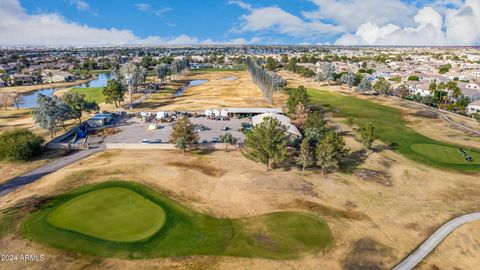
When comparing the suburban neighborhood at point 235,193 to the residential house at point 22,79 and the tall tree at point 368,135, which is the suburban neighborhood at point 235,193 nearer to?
the tall tree at point 368,135

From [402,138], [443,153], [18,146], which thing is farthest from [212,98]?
[443,153]

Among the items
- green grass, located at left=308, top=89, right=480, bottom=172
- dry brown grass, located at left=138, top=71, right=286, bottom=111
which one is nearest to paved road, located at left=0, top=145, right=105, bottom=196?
dry brown grass, located at left=138, top=71, right=286, bottom=111

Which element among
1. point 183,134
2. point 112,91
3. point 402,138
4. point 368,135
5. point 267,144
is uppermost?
point 112,91

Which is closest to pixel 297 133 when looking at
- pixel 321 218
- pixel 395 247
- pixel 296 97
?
pixel 296 97

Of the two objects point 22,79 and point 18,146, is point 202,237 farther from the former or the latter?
point 22,79

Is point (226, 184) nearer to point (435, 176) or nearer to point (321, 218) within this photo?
point (321, 218)

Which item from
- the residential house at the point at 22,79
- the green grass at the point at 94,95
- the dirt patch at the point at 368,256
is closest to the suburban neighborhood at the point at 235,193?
the dirt patch at the point at 368,256
